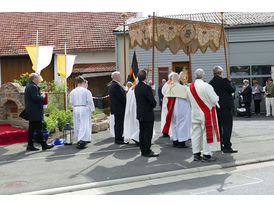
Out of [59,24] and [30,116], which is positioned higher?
[59,24]

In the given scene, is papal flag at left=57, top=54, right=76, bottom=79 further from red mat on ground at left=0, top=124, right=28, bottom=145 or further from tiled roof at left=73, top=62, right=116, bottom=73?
tiled roof at left=73, top=62, right=116, bottom=73

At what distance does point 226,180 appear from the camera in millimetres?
6156

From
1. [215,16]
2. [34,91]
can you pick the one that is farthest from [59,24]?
[34,91]

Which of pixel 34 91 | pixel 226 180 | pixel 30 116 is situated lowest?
pixel 226 180

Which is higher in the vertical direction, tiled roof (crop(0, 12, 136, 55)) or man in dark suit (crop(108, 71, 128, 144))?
tiled roof (crop(0, 12, 136, 55))

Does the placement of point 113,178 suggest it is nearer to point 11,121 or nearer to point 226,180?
point 226,180

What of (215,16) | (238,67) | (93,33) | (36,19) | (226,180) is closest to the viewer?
(226,180)

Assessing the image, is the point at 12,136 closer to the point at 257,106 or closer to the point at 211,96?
the point at 211,96

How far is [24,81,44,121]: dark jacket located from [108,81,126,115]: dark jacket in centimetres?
192

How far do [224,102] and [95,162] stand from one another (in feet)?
10.6

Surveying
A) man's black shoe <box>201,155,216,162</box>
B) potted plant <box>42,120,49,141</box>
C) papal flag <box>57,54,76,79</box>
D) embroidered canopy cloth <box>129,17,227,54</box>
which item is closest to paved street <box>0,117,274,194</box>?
man's black shoe <box>201,155,216,162</box>

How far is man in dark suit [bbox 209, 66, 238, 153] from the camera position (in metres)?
8.23

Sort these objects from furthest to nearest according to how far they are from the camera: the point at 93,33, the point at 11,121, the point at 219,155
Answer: the point at 93,33, the point at 11,121, the point at 219,155

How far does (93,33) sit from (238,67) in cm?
1100
